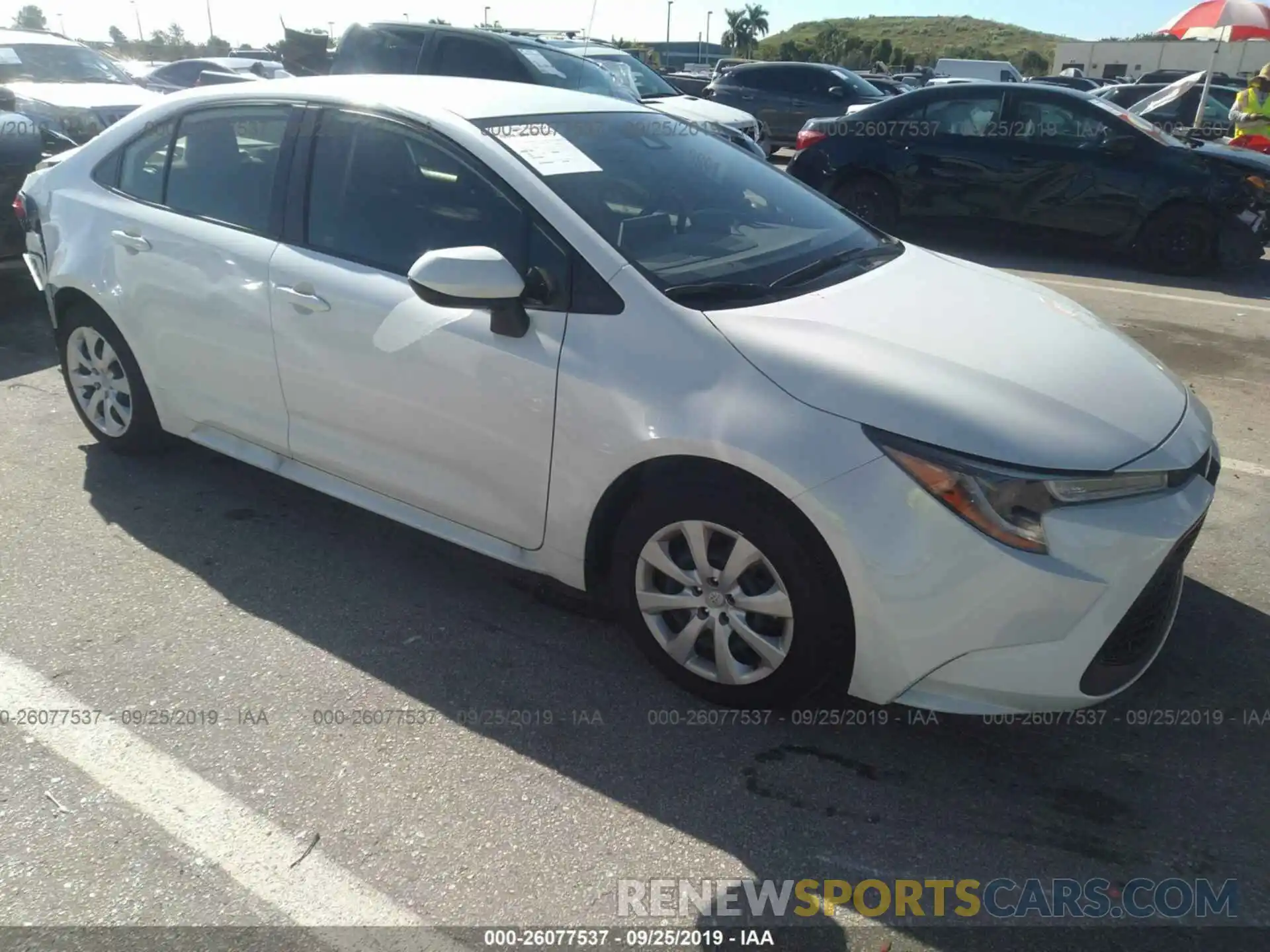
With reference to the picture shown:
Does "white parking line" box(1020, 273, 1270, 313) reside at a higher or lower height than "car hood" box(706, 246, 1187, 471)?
lower

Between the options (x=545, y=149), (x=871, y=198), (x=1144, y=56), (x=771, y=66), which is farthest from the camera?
(x=1144, y=56)

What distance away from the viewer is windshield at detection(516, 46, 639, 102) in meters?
9.84

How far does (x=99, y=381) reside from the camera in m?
4.46

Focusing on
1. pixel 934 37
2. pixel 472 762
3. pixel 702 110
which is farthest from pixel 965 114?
pixel 934 37

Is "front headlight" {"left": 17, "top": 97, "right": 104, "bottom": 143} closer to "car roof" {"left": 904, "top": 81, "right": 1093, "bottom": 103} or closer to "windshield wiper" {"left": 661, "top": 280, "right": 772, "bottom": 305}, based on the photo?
"car roof" {"left": 904, "top": 81, "right": 1093, "bottom": 103}

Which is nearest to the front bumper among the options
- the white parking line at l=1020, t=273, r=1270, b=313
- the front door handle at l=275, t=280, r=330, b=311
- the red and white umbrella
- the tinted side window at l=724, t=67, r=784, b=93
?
the front door handle at l=275, t=280, r=330, b=311

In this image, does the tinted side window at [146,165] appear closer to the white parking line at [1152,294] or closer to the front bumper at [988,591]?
the front bumper at [988,591]

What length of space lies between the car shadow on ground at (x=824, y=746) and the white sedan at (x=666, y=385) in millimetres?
230

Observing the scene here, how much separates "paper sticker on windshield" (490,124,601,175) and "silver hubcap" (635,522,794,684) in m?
1.22

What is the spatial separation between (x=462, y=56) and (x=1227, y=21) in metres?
9.88

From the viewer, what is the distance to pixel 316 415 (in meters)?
3.57

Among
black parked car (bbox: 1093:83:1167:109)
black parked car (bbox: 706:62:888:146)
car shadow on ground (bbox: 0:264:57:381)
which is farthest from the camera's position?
black parked car (bbox: 1093:83:1167:109)

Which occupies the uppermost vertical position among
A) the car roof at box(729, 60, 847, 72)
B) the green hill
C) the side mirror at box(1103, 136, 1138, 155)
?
the side mirror at box(1103, 136, 1138, 155)

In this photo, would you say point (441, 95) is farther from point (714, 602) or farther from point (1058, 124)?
point (1058, 124)
